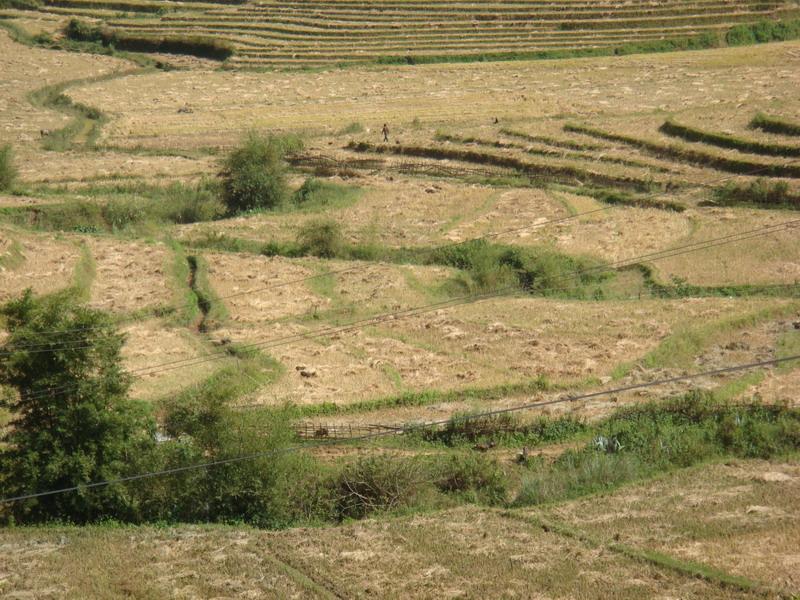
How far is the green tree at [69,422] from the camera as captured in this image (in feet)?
62.5

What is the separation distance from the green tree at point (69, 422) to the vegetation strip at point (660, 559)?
5.84 meters

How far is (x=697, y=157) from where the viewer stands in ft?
125

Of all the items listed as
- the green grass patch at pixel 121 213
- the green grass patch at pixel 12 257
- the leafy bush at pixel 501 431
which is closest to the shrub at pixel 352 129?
the green grass patch at pixel 121 213

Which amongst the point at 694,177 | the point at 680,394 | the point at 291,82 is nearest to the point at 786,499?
the point at 680,394

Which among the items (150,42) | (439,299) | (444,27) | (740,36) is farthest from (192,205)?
(740,36)

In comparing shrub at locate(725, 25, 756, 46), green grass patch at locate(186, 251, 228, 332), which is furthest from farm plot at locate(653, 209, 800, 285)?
shrub at locate(725, 25, 756, 46)

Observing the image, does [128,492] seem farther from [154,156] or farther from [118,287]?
[154,156]

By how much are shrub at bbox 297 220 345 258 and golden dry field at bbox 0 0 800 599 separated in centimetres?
8

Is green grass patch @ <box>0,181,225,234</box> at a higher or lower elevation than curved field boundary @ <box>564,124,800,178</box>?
lower

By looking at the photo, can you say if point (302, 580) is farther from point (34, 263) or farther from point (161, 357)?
point (34, 263)

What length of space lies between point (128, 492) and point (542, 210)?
1885 centimetres

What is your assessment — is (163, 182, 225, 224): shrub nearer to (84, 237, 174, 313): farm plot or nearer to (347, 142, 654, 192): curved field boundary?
(84, 237, 174, 313): farm plot

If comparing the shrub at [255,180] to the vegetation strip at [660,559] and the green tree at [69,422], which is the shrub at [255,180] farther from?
the vegetation strip at [660,559]

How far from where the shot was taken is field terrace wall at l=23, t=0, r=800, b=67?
5794cm
